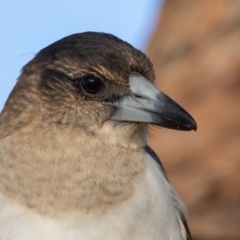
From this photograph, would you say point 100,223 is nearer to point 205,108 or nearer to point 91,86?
point 91,86

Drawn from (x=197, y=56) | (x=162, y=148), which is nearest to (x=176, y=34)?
(x=197, y=56)

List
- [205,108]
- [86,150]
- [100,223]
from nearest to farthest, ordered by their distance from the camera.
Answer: [100,223]
[86,150]
[205,108]

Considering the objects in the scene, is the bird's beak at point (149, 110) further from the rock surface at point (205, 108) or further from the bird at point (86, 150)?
the rock surface at point (205, 108)

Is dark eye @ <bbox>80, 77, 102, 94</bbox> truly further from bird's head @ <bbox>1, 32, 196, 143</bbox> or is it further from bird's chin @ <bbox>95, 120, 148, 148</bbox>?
bird's chin @ <bbox>95, 120, 148, 148</bbox>

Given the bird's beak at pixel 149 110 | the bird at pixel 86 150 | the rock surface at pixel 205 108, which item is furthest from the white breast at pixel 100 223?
the rock surface at pixel 205 108

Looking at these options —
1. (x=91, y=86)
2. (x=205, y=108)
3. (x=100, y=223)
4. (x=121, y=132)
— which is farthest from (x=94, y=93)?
(x=205, y=108)

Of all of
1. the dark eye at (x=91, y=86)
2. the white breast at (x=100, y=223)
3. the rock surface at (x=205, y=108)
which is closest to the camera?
the white breast at (x=100, y=223)

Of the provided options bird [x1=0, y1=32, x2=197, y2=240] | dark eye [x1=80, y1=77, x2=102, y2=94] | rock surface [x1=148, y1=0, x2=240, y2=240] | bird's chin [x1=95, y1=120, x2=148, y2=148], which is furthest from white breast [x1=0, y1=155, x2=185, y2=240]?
rock surface [x1=148, y1=0, x2=240, y2=240]
